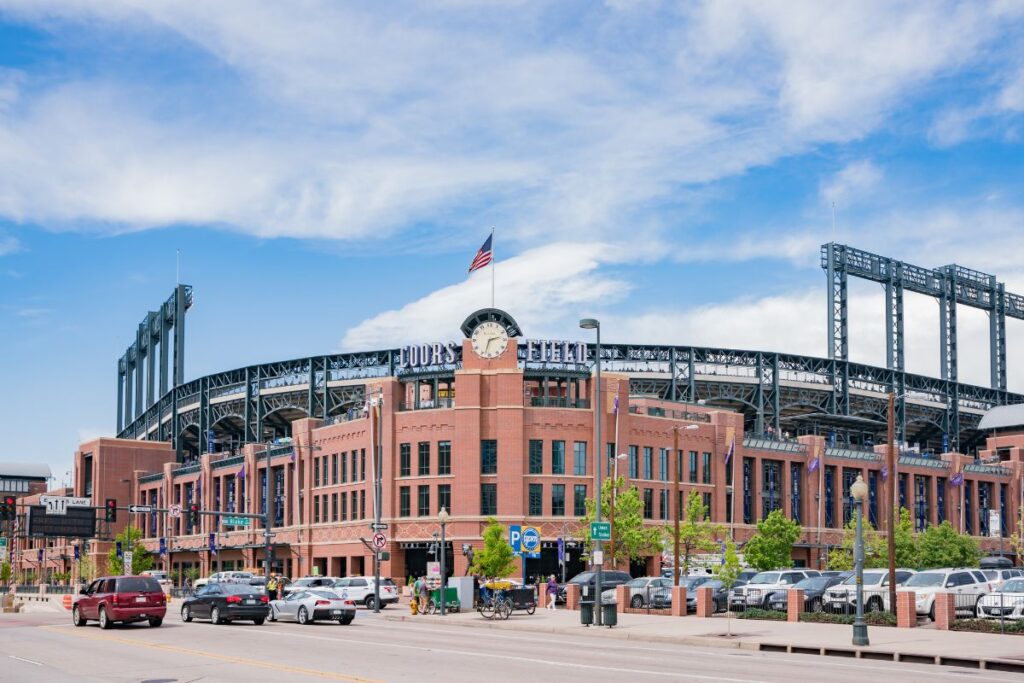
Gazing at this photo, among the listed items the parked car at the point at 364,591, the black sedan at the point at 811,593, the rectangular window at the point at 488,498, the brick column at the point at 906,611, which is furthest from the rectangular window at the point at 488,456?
the brick column at the point at 906,611

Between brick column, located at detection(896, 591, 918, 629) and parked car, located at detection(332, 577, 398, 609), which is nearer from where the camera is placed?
brick column, located at detection(896, 591, 918, 629)

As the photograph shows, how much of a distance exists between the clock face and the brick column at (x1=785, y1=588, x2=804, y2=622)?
4161cm

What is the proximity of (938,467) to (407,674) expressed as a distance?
10073 cm

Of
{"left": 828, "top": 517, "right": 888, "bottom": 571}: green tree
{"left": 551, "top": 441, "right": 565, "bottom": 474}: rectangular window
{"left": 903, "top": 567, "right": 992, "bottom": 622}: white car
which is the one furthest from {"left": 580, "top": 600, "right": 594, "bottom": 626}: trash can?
{"left": 828, "top": 517, "right": 888, "bottom": 571}: green tree

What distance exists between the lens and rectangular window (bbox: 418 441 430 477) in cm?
8444

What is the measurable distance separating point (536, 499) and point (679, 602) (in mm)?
35134

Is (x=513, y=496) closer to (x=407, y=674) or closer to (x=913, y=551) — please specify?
(x=913, y=551)

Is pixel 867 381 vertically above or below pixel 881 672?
above

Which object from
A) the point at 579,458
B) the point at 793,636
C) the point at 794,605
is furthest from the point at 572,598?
the point at 579,458

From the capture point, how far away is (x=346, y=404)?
118625 mm

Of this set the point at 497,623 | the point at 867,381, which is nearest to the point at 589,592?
the point at 497,623

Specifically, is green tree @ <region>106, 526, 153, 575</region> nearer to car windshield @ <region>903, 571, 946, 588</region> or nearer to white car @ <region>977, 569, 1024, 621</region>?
car windshield @ <region>903, 571, 946, 588</region>

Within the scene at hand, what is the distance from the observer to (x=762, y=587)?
170ft

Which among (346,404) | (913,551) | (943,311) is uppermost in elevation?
(943,311)
